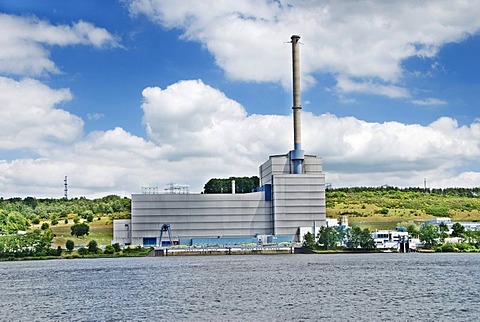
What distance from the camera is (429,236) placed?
178m

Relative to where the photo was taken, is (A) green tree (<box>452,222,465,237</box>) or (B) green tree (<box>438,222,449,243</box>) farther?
(A) green tree (<box>452,222,465,237</box>)

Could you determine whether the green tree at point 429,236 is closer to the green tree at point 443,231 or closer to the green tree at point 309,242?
the green tree at point 443,231

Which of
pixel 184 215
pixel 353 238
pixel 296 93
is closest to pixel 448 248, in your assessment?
pixel 353 238

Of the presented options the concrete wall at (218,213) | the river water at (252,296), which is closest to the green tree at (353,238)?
the concrete wall at (218,213)

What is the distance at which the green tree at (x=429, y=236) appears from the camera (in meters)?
179

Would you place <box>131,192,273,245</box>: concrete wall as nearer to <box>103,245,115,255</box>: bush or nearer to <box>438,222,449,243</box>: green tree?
<box>103,245,115,255</box>: bush

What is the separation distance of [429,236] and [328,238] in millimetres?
25044

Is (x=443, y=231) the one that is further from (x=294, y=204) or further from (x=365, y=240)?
(x=294, y=204)

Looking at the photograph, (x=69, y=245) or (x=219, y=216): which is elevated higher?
(x=219, y=216)

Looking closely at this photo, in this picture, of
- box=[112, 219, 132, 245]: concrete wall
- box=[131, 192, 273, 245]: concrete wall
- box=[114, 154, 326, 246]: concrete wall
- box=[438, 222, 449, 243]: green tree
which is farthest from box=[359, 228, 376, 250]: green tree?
box=[112, 219, 132, 245]: concrete wall

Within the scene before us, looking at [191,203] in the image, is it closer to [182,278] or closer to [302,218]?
[302,218]

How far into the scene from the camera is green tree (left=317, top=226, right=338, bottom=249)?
580ft

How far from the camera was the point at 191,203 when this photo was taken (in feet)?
646

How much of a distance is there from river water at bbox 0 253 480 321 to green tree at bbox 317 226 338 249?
2660 inches
